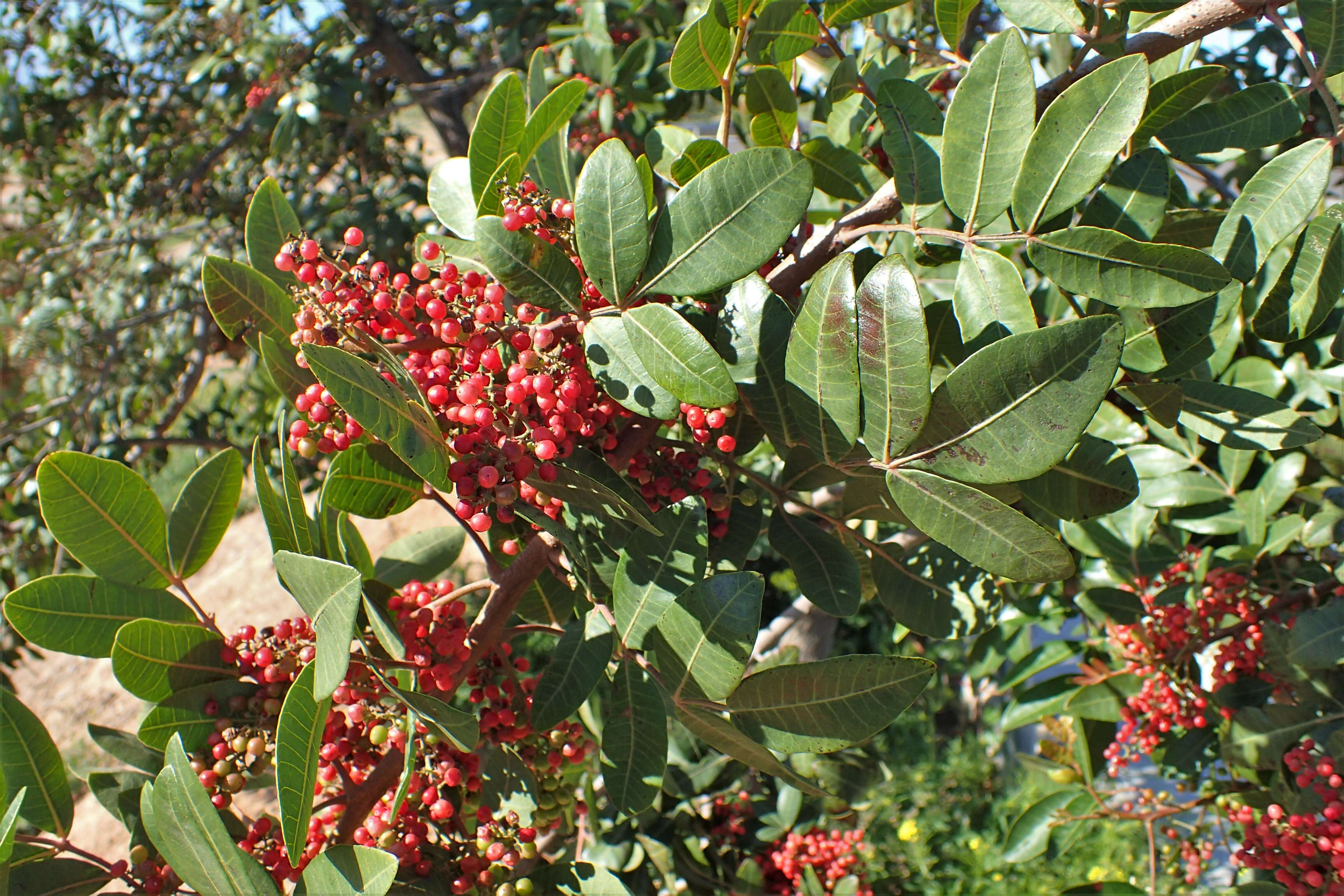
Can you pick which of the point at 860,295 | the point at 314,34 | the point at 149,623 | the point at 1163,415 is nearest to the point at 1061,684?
the point at 1163,415

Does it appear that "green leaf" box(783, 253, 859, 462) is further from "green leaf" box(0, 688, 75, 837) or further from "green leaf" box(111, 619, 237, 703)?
"green leaf" box(0, 688, 75, 837)

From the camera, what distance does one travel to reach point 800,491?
1069 mm

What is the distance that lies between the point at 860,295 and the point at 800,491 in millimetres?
389

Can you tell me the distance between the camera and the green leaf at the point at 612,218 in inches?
30.9

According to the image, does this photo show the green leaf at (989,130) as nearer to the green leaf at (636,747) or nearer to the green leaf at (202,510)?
the green leaf at (636,747)

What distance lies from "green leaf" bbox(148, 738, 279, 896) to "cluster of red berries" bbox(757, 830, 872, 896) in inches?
45.8

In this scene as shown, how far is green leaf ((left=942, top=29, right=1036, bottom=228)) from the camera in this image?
0.81 meters

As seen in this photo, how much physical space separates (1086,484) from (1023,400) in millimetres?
298

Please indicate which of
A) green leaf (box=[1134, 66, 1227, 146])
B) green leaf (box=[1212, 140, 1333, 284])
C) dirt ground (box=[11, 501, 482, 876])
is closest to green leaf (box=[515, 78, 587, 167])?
green leaf (box=[1134, 66, 1227, 146])

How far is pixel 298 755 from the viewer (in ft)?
2.52

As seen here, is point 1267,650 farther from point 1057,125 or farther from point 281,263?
point 281,263

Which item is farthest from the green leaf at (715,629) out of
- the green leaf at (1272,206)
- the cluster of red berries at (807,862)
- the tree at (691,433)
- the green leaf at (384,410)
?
the cluster of red berries at (807,862)

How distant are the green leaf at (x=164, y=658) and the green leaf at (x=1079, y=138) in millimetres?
975

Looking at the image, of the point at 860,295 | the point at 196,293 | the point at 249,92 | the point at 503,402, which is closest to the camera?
the point at 860,295
